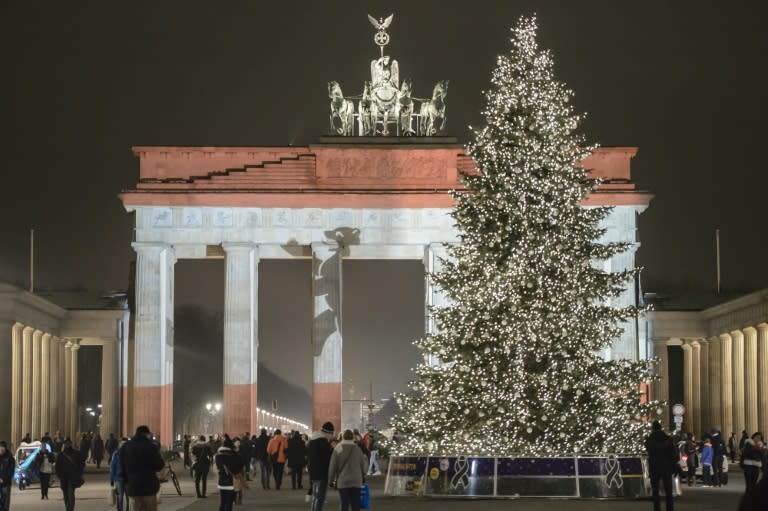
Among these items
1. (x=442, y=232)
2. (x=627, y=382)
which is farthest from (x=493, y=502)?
(x=442, y=232)

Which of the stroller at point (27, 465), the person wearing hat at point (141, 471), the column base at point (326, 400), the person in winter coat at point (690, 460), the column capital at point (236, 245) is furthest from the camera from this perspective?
the column capital at point (236, 245)

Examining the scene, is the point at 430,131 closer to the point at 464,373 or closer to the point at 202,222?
the point at 202,222

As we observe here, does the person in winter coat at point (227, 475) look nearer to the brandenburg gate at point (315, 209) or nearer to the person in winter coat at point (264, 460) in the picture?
the person in winter coat at point (264, 460)

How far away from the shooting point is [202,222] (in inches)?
3278

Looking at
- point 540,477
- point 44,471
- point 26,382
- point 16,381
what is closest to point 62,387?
point 26,382

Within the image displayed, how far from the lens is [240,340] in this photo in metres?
82.8

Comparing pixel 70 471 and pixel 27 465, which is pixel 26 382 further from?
pixel 70 471

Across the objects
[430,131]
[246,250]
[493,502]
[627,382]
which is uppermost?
[430,131]

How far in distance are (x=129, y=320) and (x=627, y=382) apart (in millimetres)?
60498

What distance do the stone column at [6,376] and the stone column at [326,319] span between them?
15633 millimetres

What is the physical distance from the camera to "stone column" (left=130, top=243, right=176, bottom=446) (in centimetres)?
8175

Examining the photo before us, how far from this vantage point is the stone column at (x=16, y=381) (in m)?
79.8

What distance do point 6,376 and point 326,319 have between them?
16.9 metres

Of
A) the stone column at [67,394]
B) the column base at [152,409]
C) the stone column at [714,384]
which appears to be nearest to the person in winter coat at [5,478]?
the column base at [152,409]
